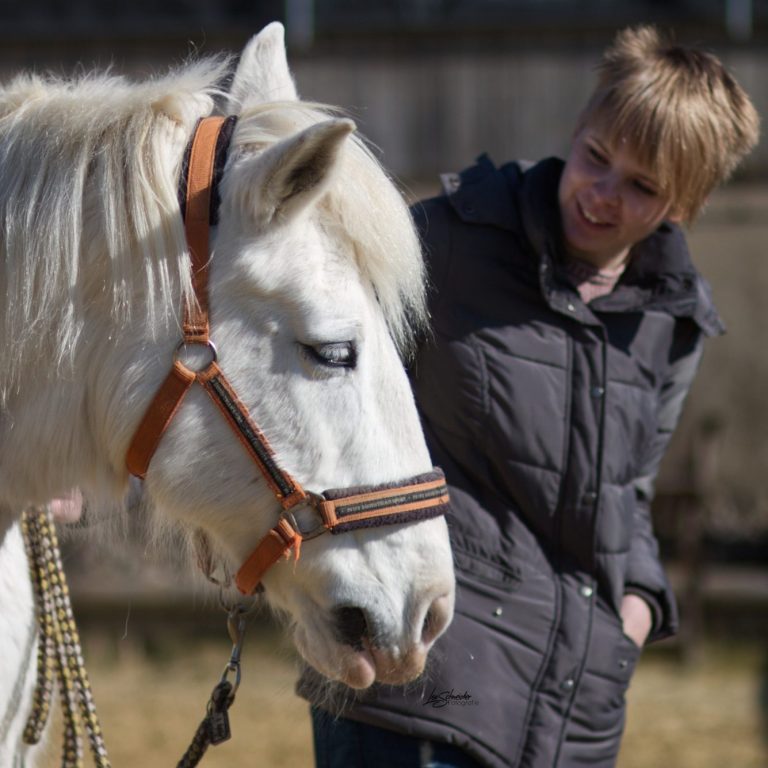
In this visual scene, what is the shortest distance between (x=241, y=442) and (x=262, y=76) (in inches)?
28.7

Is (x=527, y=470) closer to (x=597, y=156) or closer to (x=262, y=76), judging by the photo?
(x=597, y=156)

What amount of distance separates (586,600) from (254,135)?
1134 mm

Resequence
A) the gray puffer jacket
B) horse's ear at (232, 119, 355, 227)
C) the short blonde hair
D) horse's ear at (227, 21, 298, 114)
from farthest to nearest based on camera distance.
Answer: the short blonde hair < the gray puffer jacket < horse's ear at (227, 21, 298, 114) < horse's ear at (232, 119, 355, 227)

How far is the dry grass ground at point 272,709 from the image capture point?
17.5 feet

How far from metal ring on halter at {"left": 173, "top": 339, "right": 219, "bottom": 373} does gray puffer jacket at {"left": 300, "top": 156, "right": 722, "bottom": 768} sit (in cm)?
61

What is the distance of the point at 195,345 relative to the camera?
5.95ft

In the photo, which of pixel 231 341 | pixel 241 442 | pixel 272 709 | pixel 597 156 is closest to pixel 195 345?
pixel 231 341

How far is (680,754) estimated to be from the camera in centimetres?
534

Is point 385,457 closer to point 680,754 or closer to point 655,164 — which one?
point 655,164

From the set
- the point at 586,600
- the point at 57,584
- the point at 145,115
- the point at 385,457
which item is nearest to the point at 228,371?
the point at 385,457

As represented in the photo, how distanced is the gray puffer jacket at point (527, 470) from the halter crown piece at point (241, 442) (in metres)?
0.45

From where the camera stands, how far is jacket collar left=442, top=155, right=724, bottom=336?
91.9 inches

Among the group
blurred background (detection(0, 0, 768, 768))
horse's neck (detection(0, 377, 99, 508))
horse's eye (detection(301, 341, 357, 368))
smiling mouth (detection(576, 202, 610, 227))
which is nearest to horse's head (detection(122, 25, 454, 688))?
horse's eye (detection(301, 341, 357, 368))

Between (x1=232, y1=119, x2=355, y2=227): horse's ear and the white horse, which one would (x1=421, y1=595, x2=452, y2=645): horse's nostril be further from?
(x1=232, y1=119, x2=355, y2=227): horse's ear
